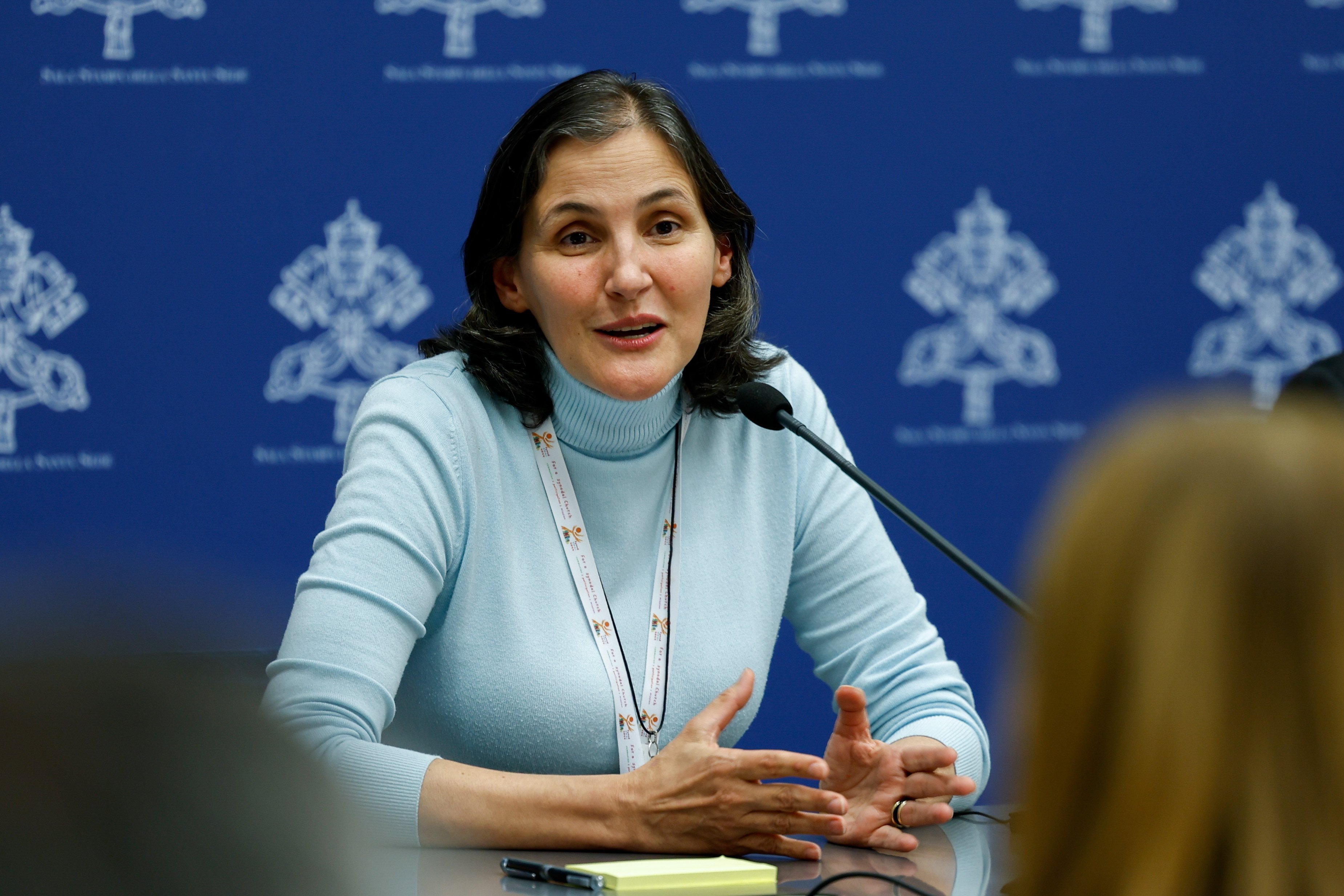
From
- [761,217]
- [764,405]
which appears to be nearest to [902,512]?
[764,405]

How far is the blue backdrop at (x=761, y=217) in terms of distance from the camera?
2293 millimetres

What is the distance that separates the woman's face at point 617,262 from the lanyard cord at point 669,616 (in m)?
0.12

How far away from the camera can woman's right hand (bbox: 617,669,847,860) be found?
113 cm

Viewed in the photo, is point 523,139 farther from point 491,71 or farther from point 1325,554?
point 1325,554

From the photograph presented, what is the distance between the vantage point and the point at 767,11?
2.46 metres

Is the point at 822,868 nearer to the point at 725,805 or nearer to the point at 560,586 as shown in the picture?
the point at 725,805

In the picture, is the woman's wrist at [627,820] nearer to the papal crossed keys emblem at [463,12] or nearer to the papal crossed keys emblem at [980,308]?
the papal crossed keys emblem at [980,308]

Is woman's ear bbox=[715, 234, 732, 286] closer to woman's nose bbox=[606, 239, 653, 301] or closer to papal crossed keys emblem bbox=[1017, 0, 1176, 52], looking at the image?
woman's nose bbox=[606, 239, 653, 301]

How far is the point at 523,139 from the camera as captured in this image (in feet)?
5.22

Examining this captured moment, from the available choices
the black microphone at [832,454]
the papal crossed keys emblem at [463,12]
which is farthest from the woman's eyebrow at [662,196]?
the papal crossed keys emblem at [463,12]

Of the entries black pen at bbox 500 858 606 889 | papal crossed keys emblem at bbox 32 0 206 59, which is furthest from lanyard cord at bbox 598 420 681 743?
papal crossed keys emblem at bbox 32 0 206 59

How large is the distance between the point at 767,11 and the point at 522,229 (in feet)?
3.56

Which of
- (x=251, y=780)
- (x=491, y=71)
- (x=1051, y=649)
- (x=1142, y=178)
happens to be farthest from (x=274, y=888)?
(x=1142, y=178)

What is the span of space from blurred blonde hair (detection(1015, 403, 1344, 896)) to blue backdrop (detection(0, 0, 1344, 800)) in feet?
5.81
